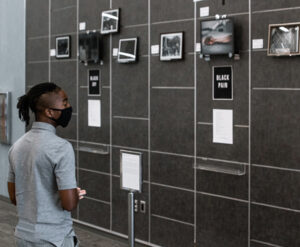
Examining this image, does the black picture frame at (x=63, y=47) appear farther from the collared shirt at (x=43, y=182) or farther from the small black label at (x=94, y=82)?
the collared shirt at (x=43, y=182)

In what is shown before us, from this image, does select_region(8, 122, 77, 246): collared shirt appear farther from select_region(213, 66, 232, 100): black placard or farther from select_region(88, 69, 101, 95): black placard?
select_region(88, 69, 101, 95): black placard

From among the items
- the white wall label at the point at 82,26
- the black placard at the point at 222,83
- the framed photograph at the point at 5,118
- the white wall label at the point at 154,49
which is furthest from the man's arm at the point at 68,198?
the framed photograph at the point at 5,118

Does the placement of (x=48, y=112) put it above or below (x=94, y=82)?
below

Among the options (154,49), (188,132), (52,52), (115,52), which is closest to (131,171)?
(188,132)

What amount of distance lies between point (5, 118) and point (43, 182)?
5267 millimetres

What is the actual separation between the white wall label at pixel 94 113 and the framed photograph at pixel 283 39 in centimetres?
232

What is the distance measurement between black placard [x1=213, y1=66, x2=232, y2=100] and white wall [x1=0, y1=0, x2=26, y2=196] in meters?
3.42

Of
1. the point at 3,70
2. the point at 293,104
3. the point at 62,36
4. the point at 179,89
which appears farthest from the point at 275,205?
the point at 3,70

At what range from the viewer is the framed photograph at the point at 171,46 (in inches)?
190

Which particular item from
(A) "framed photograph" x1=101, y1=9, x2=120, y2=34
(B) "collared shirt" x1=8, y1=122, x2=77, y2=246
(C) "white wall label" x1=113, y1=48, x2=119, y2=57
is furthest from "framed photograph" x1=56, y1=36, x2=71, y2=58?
(B) "collared shirt" x1=8, y1=122, x2=77, y2=246

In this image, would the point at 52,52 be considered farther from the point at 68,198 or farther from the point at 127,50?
the point at 68,198

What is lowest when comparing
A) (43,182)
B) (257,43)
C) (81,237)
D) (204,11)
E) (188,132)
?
(81,237)

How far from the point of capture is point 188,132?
483 cm

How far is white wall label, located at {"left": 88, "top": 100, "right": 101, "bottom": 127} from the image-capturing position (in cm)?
583
